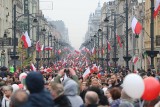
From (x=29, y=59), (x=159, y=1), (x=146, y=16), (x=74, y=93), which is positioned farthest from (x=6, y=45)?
(x=74, y=93)

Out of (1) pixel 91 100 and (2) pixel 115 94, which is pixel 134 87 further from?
(2) pixel 115 94

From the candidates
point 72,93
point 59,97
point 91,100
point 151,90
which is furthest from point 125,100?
point 59,97

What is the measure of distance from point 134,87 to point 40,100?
2.57m

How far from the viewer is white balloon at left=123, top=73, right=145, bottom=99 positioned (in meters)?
9.27

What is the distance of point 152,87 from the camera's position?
31.5ft

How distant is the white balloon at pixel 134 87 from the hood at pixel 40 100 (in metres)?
2.35

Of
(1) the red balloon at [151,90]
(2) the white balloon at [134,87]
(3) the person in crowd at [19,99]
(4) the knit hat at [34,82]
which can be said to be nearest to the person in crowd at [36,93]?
(4) the knit hat at [34,82]

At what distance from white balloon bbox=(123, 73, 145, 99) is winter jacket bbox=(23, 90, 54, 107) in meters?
2.35

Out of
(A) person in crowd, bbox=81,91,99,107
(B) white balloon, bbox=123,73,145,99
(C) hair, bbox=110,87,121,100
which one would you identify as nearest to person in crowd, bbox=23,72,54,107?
(A) person in crowd, bbox=81,91,99,107

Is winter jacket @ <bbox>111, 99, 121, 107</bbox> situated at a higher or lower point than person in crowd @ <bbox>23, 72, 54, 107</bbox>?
lower

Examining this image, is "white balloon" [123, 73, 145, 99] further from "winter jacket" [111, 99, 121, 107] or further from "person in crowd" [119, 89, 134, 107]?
"winter jacket" [111, 99, 121, 107]

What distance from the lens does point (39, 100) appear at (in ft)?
23.4

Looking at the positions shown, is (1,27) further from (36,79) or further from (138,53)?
(36,79)

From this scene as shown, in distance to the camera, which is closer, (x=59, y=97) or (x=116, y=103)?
(x=59, y=97)
